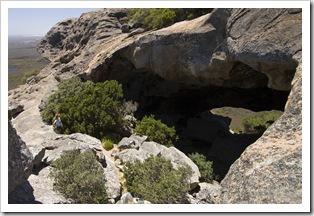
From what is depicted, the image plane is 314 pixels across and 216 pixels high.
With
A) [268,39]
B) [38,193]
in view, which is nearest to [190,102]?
[268,39]

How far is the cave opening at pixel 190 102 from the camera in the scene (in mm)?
22906

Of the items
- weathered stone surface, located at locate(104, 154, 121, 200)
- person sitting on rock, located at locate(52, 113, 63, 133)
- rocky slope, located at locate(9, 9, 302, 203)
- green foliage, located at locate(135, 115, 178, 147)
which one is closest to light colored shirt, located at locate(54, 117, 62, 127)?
person sitting on rock, located at locate(52, 113, 63, 133)

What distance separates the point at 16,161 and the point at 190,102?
22177 mm

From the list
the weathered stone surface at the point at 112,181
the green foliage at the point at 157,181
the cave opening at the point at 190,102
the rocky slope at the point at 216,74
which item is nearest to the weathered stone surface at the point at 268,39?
the rocky slope at the point at 216,74

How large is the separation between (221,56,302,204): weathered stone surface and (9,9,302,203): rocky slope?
0.02m

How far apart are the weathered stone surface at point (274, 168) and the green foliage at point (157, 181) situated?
8.63ft

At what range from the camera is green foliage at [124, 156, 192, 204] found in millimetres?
10172

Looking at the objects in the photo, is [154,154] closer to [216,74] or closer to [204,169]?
[204,169]

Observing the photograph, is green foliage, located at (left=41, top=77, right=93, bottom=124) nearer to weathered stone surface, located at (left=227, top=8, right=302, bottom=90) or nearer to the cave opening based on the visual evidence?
the cave opening

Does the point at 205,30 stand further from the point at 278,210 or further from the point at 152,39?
the point at 278,210

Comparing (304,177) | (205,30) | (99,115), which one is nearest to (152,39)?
(205,30)

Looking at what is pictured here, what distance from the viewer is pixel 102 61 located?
854 inches

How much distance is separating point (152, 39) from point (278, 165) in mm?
12851

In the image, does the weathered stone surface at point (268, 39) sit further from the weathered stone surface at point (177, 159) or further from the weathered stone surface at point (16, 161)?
the weathered stone surface at point (16, 161)
